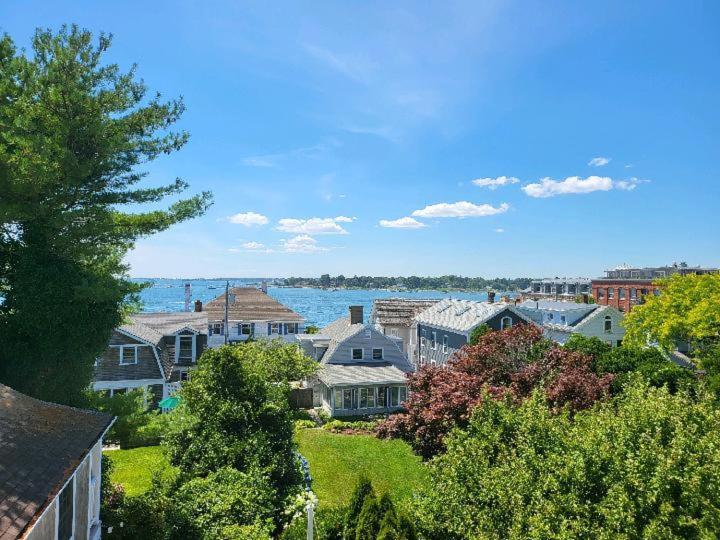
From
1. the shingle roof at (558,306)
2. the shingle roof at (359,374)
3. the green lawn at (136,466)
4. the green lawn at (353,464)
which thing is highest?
the shingle roof at (558,306)

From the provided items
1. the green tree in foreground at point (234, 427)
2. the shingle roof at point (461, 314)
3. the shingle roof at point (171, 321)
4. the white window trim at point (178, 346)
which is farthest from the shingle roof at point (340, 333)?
the green tree in foreground at point (234, 427)

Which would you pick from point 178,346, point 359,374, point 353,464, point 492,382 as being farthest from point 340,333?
point 492,382

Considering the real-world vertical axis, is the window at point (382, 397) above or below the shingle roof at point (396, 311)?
below

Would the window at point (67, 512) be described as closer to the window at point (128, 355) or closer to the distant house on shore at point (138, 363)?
the distant house on shore at point (138, 363)

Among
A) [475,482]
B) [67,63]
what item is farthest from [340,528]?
[67,63]

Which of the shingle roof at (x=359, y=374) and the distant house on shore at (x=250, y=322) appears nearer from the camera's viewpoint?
the shingle roof at (x=359, y=374)

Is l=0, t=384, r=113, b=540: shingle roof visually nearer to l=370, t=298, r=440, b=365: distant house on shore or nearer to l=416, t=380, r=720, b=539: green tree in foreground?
l=416, t=380, r=720, b=539: green tree in foreground
